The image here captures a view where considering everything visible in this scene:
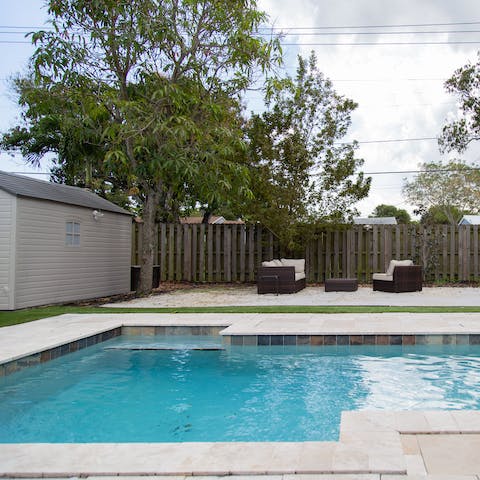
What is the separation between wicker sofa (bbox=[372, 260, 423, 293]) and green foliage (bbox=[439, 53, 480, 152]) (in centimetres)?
505

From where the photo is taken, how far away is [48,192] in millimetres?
10789

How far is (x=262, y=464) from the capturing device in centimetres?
271

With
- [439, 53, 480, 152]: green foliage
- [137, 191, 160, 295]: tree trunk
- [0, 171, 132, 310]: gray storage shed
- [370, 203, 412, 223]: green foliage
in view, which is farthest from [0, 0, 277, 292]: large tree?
[370, 203, 412, 223]: green foliage

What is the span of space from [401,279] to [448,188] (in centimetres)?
2708

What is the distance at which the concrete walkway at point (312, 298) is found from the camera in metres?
10.7

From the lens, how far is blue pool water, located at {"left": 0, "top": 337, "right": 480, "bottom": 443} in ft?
13.0

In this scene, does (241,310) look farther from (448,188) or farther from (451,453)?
(448,188)

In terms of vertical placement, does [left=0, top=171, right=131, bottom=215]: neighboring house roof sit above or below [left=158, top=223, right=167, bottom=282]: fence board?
above

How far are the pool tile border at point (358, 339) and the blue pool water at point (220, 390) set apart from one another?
0.27 ft

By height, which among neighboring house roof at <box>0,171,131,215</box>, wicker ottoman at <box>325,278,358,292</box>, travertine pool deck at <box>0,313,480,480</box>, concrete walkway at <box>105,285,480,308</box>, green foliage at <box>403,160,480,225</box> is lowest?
travertine pool deck at <box>0,313,480,480</box>

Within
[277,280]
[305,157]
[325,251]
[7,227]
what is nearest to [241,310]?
[277,280]

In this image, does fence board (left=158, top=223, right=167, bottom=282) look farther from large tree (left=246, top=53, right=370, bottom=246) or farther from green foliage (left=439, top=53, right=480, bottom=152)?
green foliage (left=439, top=53, right=480, bottom=152)

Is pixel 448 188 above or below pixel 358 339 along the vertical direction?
above

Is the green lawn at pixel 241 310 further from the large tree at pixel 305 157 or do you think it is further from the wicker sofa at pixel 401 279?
the large tree at pixel 305 157
